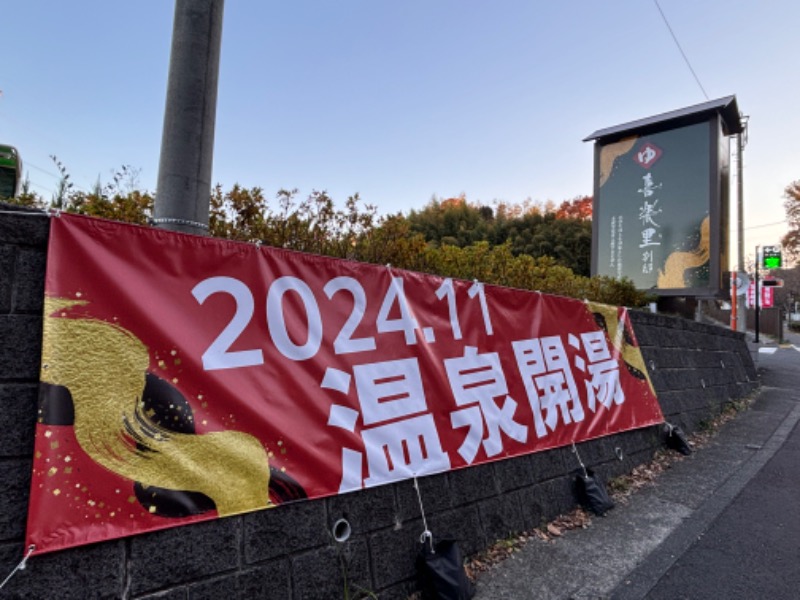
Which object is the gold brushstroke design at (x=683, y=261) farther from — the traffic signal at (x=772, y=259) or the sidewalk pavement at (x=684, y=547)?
the sidewalk pavement at (x=684, y=547)

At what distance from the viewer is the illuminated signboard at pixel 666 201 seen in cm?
1368

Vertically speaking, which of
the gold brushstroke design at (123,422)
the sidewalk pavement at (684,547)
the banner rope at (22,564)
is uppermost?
the gold brushstroke design at (123,422)

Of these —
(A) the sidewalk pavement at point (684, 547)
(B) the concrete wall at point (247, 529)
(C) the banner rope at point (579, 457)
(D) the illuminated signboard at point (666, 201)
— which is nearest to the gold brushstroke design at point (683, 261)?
(D) the illuminated signboard at point (666, 201)

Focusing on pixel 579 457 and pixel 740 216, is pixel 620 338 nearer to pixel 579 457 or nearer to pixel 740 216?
pixel 579 457

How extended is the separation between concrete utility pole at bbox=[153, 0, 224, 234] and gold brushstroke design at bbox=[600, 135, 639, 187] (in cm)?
1533

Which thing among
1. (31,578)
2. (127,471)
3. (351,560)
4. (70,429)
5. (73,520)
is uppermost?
(70,429)

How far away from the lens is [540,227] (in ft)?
101

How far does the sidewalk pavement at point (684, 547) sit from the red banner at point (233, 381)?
81 centimetres

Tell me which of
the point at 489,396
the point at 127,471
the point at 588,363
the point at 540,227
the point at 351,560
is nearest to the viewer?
the point at 127,471

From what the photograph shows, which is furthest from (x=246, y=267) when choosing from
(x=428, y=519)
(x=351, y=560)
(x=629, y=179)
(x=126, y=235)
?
(x=629, y=179)

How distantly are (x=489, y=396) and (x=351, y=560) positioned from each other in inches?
61.8

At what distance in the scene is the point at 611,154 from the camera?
1580cm

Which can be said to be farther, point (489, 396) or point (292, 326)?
point (489, 396)

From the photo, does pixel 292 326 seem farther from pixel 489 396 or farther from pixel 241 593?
pixel 489 396
